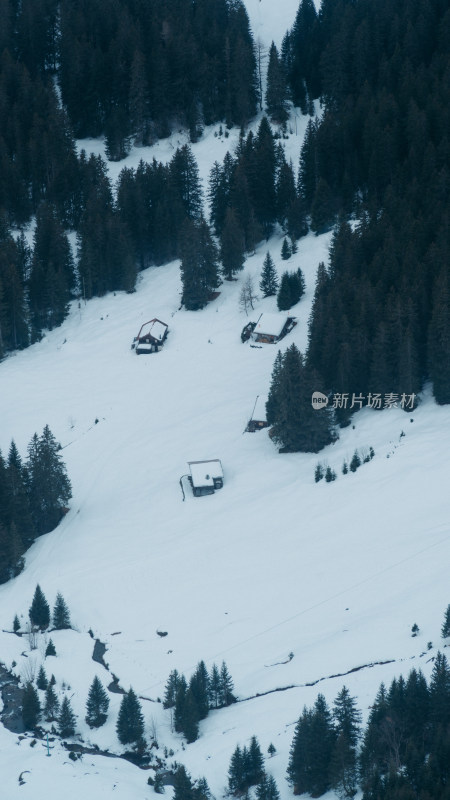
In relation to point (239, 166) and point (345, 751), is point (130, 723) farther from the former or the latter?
point (239, 166)

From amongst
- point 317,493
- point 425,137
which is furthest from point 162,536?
point 425,137

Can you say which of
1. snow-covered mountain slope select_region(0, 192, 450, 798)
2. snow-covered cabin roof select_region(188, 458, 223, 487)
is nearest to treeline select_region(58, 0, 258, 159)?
snow-covered mountain slope select_region(0, 192, 450, 798)

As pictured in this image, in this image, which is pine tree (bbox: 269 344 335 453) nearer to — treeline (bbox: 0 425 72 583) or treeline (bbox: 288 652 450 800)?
treeline (bbox: 0 425 72 583)

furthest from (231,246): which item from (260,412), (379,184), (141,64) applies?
(141,64)

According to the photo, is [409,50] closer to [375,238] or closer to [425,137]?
[425,137]

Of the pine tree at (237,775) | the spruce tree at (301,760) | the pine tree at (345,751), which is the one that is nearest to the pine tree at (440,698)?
the pine tree at (345,751)

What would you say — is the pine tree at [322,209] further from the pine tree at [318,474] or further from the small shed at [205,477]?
the pine tree at [318,474]
